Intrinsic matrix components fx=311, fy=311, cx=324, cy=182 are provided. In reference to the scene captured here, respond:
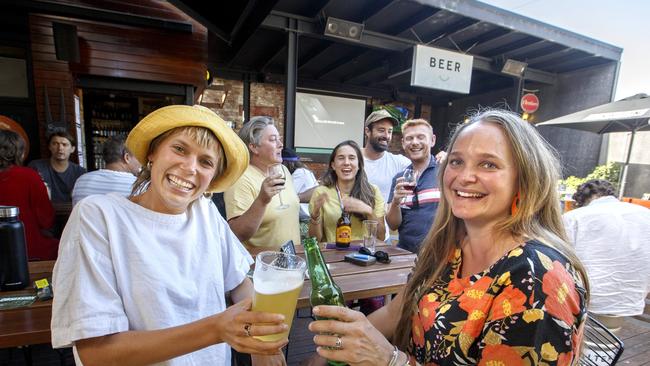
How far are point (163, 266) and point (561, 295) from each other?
1.10m

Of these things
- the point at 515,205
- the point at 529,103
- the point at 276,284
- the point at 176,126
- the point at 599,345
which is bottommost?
the point at 599,345

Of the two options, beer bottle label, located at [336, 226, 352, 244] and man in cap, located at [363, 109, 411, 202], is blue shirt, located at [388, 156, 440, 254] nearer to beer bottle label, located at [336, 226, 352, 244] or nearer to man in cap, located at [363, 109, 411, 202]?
beer bottle label, located at [336, 226, 352, 244]

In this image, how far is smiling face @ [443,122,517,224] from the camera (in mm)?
998

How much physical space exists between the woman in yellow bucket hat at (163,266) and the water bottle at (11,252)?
0.83 meters

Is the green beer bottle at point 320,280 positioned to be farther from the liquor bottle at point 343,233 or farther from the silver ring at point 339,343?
the liquor bottle at point 343,233

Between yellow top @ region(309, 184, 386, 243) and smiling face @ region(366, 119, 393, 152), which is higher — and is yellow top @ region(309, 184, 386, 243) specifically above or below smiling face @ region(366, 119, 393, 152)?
below

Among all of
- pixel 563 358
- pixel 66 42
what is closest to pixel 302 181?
pixel 563 358

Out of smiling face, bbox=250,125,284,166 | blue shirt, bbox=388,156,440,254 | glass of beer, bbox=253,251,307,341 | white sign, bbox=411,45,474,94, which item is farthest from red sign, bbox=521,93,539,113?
glass of beer, bbox=253,251,307,341

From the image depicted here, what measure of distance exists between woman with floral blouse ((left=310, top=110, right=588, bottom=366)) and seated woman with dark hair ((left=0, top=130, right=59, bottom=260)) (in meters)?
2.80

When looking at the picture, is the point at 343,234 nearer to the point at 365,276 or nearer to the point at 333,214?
the point at 333,214

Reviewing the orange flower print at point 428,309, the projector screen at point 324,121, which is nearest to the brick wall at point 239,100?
the projector screen at point 324,121

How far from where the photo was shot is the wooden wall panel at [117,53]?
4598mm

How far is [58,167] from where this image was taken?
12.5ft

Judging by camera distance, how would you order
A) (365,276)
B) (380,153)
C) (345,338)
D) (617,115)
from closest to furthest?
(345,338)
(365,276)
(380,153)
(617,115)
